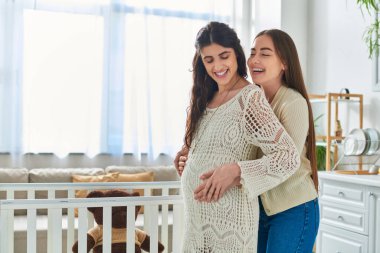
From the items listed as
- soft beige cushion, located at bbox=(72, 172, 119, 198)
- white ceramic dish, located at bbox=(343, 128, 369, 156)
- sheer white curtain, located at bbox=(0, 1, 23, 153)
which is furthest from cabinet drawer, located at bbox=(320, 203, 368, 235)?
sheer white curtain, located at bbox=(0, 1, 23, 153)

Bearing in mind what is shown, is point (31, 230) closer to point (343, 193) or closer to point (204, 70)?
point (204, 70)

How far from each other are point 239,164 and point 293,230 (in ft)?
0.90

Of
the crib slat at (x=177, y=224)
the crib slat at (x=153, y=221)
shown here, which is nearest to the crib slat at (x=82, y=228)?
the crib slat at (x=153, y=221)

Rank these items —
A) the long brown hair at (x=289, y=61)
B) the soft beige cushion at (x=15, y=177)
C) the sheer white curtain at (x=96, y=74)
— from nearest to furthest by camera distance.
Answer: the long brown hair at (x=289, y=61) < the soft beige cushion at (x=15, y=177) < the sheer white curtain at (x=96, y=74)

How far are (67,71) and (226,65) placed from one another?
3124 mm

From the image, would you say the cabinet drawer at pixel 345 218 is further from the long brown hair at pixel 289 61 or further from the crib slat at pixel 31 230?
the crib slat at pixel 31 230

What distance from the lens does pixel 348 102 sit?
3.65 m

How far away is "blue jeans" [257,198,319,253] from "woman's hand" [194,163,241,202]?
0.68ft

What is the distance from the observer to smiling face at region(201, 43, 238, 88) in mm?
1467

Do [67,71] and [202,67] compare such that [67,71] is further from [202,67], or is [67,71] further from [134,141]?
[202,67]

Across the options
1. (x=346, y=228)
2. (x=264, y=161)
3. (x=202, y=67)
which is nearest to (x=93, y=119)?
(x=346, y=228)

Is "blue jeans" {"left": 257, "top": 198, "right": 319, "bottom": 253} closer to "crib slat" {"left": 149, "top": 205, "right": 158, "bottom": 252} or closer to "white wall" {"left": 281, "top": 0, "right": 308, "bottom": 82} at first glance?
"crib slat" {"left": 149, "top": 205, "right": 158, "bottom": 252}

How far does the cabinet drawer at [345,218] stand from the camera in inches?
108

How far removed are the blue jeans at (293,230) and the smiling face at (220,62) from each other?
0.42 meters
